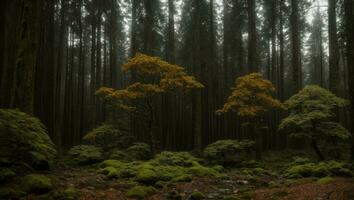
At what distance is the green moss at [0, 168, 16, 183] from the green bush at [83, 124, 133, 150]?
378 inches

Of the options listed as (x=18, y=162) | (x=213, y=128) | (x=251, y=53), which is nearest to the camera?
(x=18, y=162)

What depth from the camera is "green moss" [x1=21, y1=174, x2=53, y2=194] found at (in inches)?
306

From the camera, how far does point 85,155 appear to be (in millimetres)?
16438

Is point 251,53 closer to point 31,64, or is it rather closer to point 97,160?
point 97,160

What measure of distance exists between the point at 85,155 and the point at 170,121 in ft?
45.1

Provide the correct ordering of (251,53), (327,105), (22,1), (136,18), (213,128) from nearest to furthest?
(22,1)
(327,105)
(251,53)
(136,18)
(213,128)

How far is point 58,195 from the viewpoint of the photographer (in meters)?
7.50

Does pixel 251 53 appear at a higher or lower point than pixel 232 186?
higher

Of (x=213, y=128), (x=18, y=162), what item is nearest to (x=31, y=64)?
(x=18, y=162)

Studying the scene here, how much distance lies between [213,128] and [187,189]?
21.4 meters

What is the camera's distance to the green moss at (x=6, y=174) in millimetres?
7758

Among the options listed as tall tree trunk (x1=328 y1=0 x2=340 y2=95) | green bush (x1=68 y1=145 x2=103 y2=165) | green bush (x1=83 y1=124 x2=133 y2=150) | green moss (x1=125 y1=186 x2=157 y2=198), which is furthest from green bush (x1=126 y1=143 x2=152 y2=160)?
tall tree trunk (x1=328 y1=0 x2=340 y2=95)

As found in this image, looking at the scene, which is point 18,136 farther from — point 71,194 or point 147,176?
point 147,176

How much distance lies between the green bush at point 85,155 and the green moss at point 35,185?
8.07 m
